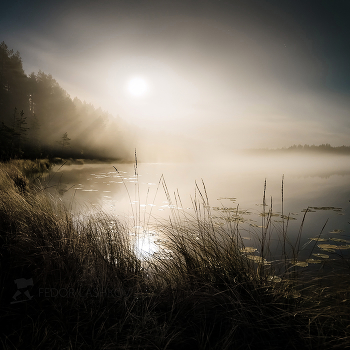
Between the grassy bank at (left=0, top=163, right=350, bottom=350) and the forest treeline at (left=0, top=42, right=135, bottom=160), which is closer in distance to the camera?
the grassy bank at (left=0, top=163, right=350, bottom=350)

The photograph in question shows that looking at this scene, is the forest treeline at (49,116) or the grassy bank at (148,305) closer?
the grassy bank at (148,305)

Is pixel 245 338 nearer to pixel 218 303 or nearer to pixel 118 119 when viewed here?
pixel 218 303

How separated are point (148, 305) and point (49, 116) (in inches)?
2317

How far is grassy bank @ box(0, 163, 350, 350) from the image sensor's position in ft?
5.20

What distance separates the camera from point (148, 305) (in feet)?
6.12

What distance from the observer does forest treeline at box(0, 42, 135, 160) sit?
42.2 m

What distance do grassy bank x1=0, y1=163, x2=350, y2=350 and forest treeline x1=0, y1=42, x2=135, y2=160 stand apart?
38350mm

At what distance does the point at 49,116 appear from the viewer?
5116 cm

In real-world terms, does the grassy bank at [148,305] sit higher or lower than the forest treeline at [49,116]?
lower

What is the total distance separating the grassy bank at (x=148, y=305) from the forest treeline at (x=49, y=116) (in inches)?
1510

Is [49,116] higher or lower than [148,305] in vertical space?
higher

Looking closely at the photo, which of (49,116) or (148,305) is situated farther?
(49,116)

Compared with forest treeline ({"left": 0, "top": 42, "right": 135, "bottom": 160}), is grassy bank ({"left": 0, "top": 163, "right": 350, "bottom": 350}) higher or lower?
lower

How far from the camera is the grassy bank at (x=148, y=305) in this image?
1585mm
